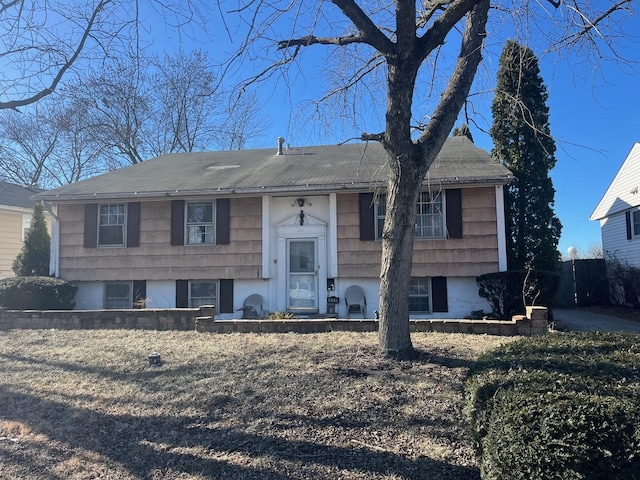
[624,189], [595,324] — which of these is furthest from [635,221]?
[595,324]

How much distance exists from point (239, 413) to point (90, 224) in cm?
934

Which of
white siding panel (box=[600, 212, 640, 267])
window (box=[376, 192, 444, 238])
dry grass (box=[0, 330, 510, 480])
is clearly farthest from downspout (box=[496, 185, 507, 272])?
white siding panel (box=[600, 212, 640, 267])

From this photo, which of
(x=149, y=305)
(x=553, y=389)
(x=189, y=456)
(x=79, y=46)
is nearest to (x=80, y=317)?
(x=149, y=305)

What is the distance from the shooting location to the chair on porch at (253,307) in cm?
1077

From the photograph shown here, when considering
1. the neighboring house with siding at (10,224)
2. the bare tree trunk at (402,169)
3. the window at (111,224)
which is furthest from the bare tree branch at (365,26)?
the neighboring house with siding at (10,224)

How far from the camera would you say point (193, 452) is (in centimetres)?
368

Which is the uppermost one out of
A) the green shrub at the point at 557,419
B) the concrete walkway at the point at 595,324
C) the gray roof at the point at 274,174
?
the gray roof at the point at 274,174

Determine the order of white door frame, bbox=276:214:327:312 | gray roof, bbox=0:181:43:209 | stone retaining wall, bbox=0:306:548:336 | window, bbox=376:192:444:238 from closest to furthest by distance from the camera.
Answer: stone retaining wall, bbox=0:306:548:336 < window, bbox=376:192:444:238 < white door frame, bbox=276:214:327:312 < gray roof, bbox=0:181:43:209

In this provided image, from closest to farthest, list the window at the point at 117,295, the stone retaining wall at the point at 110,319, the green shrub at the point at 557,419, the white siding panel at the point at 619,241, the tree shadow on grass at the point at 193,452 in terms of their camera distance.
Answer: the green shrub at the point at 557,419 → the tree shadow on grass at the point at 193,452 → the stone retaining wall at the point at 110,319 → the window at the point at 117,295 → the white siding panel at the point at 619,241

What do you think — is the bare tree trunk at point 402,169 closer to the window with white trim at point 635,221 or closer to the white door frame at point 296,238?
the white door frame at point 296,238

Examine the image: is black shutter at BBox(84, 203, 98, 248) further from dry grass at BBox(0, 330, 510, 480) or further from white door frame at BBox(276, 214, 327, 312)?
dry grass at BBox(0, 330, 510, 480)

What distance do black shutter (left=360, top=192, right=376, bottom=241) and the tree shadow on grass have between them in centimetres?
698

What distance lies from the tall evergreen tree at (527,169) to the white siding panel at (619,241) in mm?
5836

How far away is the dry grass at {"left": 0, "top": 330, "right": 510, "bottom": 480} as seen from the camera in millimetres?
3473
